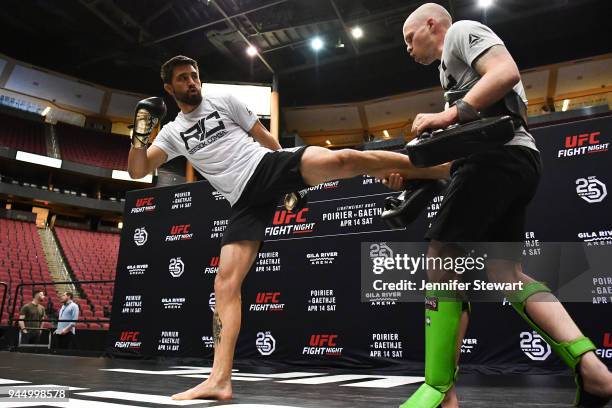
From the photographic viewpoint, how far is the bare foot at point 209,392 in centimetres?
170

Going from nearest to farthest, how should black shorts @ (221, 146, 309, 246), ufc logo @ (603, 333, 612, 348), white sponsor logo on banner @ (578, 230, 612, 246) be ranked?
black shorts @ (221, 146, 309, 246)
ufc logo @ (603, 333, 612, 348)
white sponsor logo on banner @ (578, 230, 612, 246)

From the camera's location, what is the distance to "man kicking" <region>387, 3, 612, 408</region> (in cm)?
121

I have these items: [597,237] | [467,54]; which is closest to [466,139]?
[467,54]

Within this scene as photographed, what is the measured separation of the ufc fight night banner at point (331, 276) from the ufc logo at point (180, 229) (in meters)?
0.01

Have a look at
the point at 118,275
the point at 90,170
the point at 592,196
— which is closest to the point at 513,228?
the point at 592,196

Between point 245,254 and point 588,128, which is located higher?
point 588,128

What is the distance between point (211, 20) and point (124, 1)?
2.53 m

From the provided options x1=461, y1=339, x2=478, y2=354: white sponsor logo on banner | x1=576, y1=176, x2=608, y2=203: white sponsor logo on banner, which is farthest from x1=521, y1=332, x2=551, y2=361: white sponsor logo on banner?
x1=576, y1=176, x2=608, y2=203: white sponsor logo on banner

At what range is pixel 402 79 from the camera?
15.3 metres

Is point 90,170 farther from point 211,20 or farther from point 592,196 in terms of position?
point 592,196

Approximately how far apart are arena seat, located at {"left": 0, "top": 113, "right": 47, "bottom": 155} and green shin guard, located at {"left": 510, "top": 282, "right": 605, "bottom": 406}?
20.8 meters

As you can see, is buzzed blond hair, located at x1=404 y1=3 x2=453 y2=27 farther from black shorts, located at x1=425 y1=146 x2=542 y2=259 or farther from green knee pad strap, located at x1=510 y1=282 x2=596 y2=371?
green knee pad strap, located at x1=510 y1=282 x2=596 y2=371

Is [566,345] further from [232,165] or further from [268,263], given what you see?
[268,263]

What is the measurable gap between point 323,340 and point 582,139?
8.60 feet
